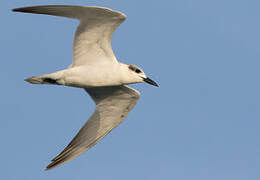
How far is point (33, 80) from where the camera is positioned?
1719 centimetres

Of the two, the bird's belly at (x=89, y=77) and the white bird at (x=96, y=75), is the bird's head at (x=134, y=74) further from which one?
the bird's belly at (x=89, y=77)

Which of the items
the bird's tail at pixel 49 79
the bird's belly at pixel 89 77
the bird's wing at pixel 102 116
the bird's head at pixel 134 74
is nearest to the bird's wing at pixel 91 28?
the bird's belly at pixel 89 77

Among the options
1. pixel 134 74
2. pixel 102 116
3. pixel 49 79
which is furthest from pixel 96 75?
pixel 102 116

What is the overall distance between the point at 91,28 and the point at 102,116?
11.8ft

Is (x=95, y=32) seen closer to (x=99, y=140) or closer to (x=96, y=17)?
(x=96, y=17)

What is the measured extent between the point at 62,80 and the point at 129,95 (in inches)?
103

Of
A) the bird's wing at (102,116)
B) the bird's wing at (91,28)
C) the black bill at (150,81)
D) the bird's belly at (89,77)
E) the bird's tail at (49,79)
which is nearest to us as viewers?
the bird's wing at (91,28)

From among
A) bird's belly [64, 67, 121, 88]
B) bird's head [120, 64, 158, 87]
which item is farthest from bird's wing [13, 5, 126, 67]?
bird's head [120, 64, 158, 87]

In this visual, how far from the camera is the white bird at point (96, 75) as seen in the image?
1636 centimetres

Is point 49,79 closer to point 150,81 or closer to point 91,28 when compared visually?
point 91,28

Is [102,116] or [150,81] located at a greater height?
[150,81]

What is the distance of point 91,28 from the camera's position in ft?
55.1

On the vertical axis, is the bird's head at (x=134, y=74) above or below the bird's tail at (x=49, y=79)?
above

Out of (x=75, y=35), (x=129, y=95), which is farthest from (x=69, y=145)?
(x=75, y=35)
